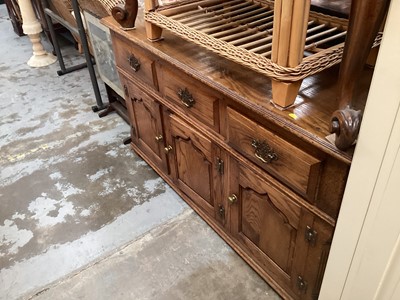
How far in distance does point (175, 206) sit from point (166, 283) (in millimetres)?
440

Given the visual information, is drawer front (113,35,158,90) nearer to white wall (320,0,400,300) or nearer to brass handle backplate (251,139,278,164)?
brass handle backplate (251,139,278,164)

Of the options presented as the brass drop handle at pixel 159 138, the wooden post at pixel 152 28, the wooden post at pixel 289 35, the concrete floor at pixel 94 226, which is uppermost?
the wooden post at pixel 289 35

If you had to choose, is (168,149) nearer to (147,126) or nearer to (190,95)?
(147,126)

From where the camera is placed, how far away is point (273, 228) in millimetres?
1310

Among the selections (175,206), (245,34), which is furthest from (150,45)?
(175,206)

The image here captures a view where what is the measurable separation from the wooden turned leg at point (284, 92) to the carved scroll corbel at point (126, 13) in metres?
0.82

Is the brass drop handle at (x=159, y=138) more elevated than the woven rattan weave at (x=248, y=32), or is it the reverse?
the woven rattan weave at (x=248, y=32)

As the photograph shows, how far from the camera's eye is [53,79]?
3.19 m

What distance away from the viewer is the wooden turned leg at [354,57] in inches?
30.5

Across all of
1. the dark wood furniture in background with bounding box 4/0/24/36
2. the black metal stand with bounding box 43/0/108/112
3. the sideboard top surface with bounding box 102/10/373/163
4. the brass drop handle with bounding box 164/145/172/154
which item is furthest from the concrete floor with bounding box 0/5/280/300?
the dark wood furniture in background with bounding box 4/0/24/36

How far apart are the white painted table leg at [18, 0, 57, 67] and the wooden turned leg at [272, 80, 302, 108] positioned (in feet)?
9.52

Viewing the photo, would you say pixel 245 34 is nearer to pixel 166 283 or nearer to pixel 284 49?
pixel 284 49

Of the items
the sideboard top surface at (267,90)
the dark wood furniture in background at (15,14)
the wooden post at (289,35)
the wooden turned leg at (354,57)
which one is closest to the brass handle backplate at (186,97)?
Answer: the sideboard top surface at (267,90)

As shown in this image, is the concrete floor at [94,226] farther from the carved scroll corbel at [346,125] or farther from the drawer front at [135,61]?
the carved scroll corbel at [346,125]
